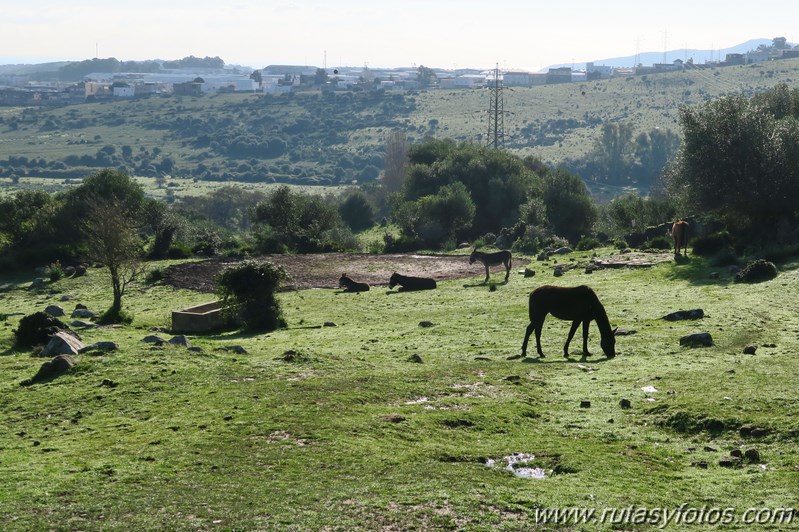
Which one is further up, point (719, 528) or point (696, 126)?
point (696, 126)

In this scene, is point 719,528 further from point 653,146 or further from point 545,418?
point 653,146

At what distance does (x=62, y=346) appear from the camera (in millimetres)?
27281

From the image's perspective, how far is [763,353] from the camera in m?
26.2

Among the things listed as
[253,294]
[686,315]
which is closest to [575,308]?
[686,315]

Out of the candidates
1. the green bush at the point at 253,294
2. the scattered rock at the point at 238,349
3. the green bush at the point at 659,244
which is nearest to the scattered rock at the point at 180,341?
the scattered rock at the point at 238,349

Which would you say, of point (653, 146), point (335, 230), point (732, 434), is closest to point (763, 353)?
point (732, 434)

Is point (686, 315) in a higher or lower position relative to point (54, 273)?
higher

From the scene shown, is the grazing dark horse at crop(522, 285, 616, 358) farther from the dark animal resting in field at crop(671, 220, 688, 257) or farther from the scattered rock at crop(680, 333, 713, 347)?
the dark animal resting in field at crop(671, 220, 688, 257)

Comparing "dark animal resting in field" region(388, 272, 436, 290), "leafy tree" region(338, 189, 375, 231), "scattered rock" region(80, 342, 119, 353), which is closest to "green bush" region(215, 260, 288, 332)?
"scattered rock" region(80, 342, 119, 353)

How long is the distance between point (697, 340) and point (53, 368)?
17.7 metres

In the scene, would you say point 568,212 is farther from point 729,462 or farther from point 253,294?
point 729,462

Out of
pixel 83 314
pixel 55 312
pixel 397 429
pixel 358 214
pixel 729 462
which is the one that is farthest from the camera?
pixel 358 214

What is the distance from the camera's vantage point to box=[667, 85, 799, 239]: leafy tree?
50250 millimetres

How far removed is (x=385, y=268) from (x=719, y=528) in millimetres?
40733
